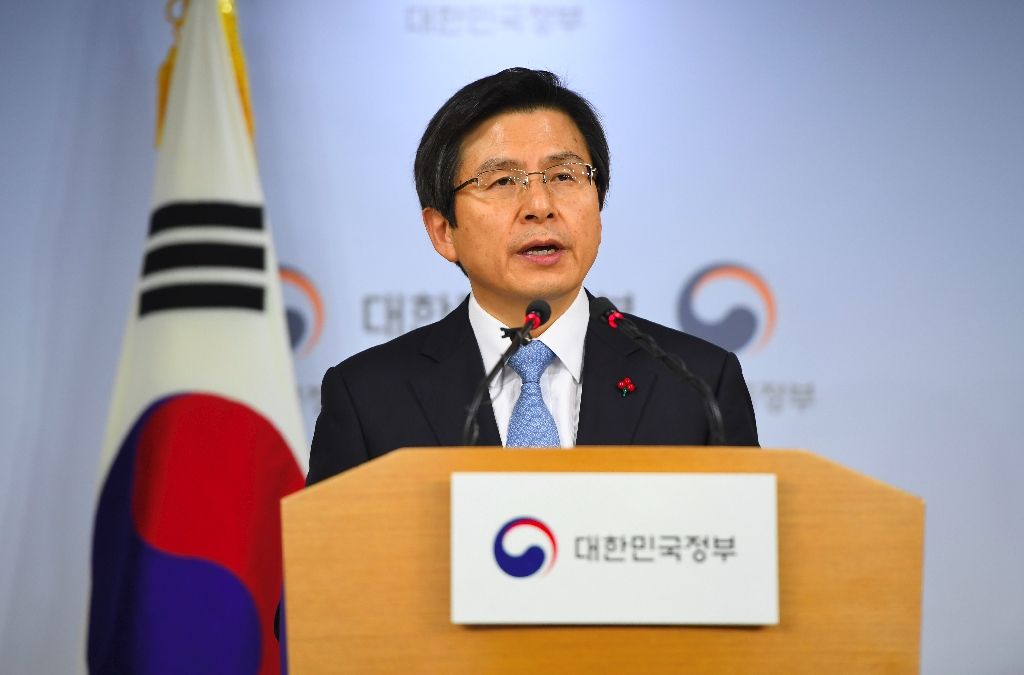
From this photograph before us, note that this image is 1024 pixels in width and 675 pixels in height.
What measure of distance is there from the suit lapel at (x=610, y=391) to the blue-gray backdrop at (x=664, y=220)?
1331mm

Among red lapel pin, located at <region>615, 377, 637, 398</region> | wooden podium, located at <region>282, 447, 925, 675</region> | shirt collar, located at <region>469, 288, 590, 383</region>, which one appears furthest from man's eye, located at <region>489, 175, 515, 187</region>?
wooden podium, located at <region>282, 447, 925, 675</region>

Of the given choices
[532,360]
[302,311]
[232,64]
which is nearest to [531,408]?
[532,360]

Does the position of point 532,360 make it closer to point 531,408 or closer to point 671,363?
point 531,408

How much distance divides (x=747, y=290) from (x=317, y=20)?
62.3 inches

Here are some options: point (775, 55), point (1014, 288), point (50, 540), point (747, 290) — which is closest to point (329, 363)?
point (50, 540)

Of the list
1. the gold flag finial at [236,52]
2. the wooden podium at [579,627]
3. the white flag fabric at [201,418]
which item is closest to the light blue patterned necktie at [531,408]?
the wooden podium at [579,627]

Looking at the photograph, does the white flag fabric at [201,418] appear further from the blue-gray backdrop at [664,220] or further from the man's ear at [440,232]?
the man's ear at [440,232]

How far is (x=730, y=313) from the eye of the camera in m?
3.36

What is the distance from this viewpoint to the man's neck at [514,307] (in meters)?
2.04

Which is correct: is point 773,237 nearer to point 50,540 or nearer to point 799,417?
point 799,417

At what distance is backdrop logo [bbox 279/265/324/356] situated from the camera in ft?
11.0

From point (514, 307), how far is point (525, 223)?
168 millimetres

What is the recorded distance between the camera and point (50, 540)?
3320mm

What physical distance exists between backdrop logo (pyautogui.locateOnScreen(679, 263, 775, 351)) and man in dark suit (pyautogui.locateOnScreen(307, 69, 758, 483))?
124cm
